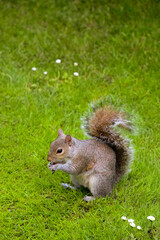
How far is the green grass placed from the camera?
8.67 feet

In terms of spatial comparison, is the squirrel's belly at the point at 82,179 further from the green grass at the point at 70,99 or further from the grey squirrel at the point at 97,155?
the green grass at the point at 70,99

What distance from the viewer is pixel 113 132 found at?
280cm

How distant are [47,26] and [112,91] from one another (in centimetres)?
151

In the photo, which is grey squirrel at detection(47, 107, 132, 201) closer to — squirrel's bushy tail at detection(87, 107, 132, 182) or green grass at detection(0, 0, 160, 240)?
squirrel's bushy tail at detection(87, 107, 132, 182)

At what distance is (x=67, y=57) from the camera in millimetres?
4641

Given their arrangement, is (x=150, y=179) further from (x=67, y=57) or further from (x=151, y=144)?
(x=67, y=57)

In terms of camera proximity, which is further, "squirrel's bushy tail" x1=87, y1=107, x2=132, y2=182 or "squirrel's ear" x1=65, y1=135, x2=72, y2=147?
"squirrel's bushy tail" x1=87, y1=107, x2=132, y2=182

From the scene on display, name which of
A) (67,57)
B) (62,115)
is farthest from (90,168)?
(67,57)

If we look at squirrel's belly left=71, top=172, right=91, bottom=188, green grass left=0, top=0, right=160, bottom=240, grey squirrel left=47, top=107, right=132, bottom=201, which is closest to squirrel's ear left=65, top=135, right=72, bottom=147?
grey squirrel left=47, top=107, right=132, bottom=201

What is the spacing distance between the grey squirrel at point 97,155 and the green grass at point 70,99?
0.42ft

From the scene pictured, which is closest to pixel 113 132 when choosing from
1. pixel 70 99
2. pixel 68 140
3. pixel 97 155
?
pixel 97 155

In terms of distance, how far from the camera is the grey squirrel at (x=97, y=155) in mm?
2674

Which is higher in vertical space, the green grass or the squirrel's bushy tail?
the squirrel's bushy tail

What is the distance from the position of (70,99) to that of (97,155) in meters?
1.40
